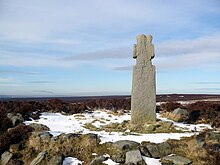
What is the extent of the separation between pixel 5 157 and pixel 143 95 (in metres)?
7.26

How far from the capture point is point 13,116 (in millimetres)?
15016

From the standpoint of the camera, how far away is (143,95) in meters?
14.2

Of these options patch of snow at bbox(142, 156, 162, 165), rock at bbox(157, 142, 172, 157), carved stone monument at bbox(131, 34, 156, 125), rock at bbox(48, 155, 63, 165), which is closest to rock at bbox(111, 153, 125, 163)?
patch of snow at bbox(142, 156, 162, 165)

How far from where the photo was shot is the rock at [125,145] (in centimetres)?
955

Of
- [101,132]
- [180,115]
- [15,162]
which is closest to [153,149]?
[101,132]

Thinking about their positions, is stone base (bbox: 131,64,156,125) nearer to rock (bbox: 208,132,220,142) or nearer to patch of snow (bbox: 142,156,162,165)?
rock (bbox: 208,132,220,142)

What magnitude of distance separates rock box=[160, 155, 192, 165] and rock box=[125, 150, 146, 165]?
0.73 meters

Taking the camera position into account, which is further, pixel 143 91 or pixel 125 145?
pixel 143 91

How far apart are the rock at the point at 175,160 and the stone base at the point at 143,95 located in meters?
4.98

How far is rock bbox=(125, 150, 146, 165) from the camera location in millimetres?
8852

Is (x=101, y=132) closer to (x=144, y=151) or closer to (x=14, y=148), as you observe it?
(x=144, y=151)

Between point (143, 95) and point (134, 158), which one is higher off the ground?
point (143, 95)

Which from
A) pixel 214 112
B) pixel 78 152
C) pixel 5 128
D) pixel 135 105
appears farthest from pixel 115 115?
pixel 78 152

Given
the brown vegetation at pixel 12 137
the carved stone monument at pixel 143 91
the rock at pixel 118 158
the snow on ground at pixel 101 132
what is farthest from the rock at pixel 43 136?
the carved stone monument at pixel 143 91
